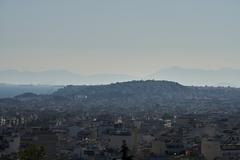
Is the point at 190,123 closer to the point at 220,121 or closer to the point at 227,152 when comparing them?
the point at 220,121

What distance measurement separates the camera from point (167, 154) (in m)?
75.1

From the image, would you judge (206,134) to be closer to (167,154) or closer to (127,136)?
(127,136)

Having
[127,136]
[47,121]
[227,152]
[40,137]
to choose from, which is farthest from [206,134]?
[47,121]

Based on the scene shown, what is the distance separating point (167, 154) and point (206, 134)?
23273 millimetres

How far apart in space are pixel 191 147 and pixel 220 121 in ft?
147

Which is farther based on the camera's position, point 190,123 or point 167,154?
point 190,123

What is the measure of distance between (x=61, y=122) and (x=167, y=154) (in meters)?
52.2

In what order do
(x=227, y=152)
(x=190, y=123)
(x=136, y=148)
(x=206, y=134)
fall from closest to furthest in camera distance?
(x=227, y=152), (x=136, y=148), (x=206, y=134), (x=190, y=123)

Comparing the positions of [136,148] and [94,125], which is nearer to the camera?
[136,148]

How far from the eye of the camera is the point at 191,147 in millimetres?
78750

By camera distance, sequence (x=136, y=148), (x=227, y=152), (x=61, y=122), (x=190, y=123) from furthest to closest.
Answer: (x=61, y=122)
(x=190, y=123)
(x=136, y=148)
(x=227, y=152)

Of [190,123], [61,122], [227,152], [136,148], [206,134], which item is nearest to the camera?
[227,152]

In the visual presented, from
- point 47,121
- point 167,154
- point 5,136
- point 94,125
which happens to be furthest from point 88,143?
point 47,121

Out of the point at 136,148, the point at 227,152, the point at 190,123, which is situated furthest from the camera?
the point at 190,123
